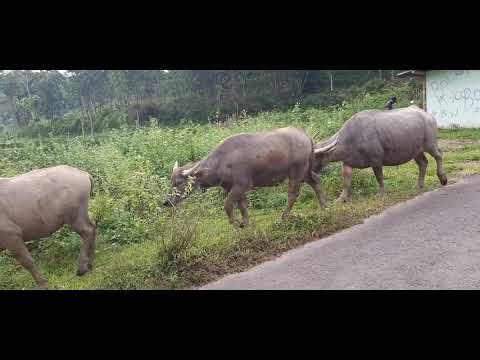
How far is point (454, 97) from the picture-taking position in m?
16.0

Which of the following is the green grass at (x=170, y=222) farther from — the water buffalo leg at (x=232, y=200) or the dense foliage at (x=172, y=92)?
the dense foliage at (x=172, y=92)

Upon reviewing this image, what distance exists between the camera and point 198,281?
477 cm

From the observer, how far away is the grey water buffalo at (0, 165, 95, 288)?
510cm

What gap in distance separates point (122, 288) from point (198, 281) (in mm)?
903

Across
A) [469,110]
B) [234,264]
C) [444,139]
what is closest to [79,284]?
[234,264]

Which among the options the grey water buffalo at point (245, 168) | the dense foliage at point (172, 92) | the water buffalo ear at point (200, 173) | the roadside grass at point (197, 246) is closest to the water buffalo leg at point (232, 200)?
the grey water buffalo at point (245, 168)

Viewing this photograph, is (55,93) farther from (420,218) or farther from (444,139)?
(420,218)

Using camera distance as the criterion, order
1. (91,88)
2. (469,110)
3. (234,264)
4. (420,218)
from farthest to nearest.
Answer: (91,88) → (469,110) → (420,218) → (234,264)

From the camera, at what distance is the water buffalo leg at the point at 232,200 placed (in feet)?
21.0

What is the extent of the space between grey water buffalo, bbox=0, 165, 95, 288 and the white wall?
14964 millimetres

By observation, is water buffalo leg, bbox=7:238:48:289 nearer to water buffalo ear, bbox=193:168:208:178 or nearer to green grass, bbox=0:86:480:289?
green grass, bbox=0:86:480:289

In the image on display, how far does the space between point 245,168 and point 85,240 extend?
8.65 feet

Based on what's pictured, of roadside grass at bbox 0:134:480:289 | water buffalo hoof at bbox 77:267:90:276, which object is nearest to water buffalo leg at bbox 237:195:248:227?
roadside grass at bbox 0:134:480:289

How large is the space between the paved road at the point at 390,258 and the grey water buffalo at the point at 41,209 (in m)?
2.23
